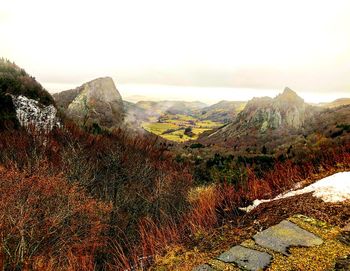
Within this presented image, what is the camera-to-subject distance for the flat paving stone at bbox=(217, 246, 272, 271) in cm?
391

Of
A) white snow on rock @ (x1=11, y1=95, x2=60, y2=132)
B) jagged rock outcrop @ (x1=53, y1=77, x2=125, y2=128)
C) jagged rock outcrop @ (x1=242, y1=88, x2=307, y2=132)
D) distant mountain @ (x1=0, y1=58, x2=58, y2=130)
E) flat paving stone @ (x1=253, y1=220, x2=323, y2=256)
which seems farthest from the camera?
jagged rock outcrop @ (x1=242, y1=88, x2=307, y2=132)

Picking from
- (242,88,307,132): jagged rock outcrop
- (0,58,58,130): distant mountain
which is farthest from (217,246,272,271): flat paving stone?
(242,88,307,132): jagged rock outcrop

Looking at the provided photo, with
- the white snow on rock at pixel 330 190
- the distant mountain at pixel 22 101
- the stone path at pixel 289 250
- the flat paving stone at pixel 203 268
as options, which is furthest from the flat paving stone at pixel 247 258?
the distant mountain at pixel 22 101

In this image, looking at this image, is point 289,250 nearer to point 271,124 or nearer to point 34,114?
point 34,114

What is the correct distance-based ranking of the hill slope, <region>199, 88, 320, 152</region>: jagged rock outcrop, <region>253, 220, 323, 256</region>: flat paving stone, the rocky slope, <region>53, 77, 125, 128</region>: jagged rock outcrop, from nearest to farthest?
<region>253, 220, 323, 256</region>: flat paving stone
<region>53, 77, 125, 128</region>: jagged rock outcrop
the hill slope
the rocky slope
<region>199, 88, 320, 152</region>: jagged rock outcrop

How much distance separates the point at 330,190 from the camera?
5801 mm

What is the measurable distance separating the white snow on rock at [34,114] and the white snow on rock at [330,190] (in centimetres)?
3912

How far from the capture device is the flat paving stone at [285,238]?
428 centimetres

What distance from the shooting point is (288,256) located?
4.04 m

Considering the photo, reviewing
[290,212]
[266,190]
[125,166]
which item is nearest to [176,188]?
[125,166]

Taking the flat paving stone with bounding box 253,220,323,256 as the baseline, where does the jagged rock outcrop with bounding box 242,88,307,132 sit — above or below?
below

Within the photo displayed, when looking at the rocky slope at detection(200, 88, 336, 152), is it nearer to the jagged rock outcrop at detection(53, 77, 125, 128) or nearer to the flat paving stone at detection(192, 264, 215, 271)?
the jagged rock outcrop at detection(53, 77, 125, 128)

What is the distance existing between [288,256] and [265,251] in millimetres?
284

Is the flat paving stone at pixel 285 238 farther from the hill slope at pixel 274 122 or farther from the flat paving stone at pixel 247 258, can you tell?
the hill slope at pixel 274 122
